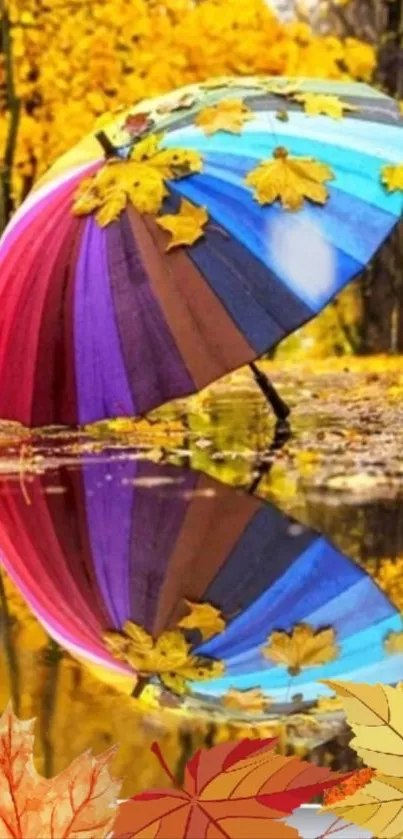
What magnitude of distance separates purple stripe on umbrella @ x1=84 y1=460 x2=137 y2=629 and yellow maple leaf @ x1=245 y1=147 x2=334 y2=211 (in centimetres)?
37

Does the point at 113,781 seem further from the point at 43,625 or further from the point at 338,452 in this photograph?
the point at 338,452

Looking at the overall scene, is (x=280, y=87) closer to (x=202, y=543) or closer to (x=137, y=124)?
(x=137, y=124)

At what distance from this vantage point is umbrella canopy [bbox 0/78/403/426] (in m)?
1.14

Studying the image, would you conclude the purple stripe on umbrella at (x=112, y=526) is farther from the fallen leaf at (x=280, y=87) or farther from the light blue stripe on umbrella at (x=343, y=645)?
the fallen leaf at (x=280, y=87)

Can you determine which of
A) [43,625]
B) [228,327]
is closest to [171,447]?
[228,327]

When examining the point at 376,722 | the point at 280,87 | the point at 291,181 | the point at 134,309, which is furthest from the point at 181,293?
the point at 376,722

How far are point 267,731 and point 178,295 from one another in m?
0.51

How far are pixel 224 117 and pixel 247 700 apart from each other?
69 cm

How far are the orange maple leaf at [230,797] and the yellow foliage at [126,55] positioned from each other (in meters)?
0.73

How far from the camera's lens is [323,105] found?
117 centimetres

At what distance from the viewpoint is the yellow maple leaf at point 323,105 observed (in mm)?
1164

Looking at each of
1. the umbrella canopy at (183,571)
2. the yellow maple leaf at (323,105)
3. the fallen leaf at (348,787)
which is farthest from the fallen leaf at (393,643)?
the yellow maple leaf at (323,105)

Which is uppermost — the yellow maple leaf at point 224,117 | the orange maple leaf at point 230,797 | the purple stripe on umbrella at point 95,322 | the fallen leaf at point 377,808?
the yellow maple leaf at point 224,117

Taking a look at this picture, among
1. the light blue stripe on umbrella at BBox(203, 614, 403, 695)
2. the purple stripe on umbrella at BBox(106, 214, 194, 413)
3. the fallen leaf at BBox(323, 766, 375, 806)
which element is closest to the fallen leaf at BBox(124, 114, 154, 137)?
the purple stripe on umbrella at BBox(106, 214, 194, 413)
